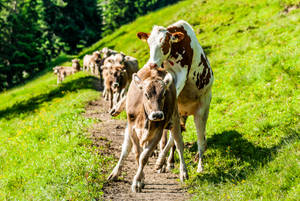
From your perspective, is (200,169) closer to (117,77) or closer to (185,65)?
(185,65)

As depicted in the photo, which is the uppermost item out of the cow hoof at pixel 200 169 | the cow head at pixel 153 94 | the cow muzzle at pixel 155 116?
the cow head at pixel 153 94

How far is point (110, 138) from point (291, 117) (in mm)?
5742

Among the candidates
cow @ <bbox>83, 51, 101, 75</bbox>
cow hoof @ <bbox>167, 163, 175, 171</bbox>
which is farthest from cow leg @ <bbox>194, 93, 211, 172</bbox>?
cow @ <bbox>83, 51, 101, 75</bbox>

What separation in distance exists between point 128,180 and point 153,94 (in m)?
2.34

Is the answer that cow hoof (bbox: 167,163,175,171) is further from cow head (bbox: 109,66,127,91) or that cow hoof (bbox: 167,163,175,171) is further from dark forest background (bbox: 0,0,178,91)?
dark forest background (bbox: 0,0,178,91)

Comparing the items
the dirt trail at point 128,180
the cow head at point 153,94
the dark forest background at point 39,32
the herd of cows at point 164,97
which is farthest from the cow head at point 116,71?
the dark forest background at point 39,32

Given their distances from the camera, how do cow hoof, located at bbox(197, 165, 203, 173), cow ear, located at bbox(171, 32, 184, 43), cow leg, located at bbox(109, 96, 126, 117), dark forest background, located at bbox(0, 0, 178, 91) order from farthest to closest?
1. dark forest background, located at bbox(0, 0, 178, 91)
2. cow hoof, located at bbox(197, 165, 203, 173)
3. cow ear, located at bbox(171, 32, 184, 43)
4. cow leg, located at bbox(109, 96, 126, 117)

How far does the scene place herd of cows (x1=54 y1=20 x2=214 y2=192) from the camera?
6805mm

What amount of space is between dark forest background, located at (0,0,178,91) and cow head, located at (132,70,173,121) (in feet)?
138

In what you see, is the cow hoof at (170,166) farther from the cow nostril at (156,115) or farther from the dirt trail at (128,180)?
the cow nostril at (156,115)

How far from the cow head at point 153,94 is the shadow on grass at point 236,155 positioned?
217cm

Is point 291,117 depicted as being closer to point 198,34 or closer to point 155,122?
point 155,122

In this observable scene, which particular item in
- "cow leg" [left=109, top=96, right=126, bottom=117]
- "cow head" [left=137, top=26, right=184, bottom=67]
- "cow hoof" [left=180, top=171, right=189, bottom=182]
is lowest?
"cow hoof" [left=180, top=171, right=189, bottom=182]

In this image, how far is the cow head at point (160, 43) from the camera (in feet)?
25.9
